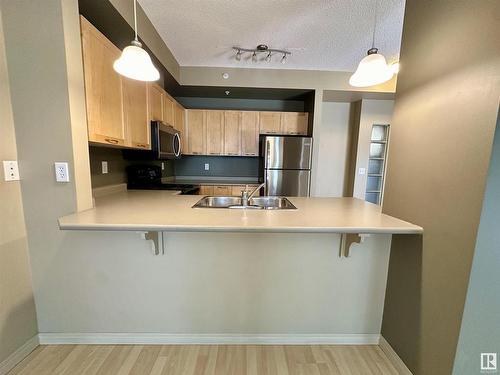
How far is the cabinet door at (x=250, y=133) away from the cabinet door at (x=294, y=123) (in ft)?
1.49

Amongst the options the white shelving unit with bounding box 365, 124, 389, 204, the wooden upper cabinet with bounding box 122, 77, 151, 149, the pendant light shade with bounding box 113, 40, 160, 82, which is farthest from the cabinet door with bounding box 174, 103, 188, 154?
the white shelving unit with bounding box 365, 124, 389, 204

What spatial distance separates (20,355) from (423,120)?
109 inches

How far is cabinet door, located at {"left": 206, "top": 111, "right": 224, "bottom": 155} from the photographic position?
3713 millimetres

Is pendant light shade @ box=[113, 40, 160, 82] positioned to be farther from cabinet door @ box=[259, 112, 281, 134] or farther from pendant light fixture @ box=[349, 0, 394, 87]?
cabinet door @ box=[259, 112, 281, 134]

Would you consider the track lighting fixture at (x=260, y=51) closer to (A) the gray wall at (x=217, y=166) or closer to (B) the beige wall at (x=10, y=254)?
(A) the gray wall at (x=217, y=166)

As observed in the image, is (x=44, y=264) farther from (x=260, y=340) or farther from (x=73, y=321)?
(x=260, y=340)

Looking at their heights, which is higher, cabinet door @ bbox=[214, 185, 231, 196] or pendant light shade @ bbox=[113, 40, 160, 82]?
pendant light shade @ bbox=[113, 40, 160, 82]

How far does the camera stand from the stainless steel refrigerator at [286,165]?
3.31 metres

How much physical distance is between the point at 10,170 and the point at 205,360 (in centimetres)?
163

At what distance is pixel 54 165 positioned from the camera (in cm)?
132

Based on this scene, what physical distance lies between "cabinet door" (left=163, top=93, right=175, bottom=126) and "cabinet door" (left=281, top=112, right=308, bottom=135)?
5.70 ft

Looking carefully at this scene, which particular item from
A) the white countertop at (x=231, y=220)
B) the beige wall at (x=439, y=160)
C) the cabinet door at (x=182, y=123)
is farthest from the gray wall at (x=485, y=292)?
the cabinet door at (x=182, y=123)

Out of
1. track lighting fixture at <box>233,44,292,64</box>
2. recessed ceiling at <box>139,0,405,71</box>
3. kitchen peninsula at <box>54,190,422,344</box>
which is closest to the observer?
kitchen peninsula at <box>54,190,422,344</box>

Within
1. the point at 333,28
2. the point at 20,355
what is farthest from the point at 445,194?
the point at 20,355
